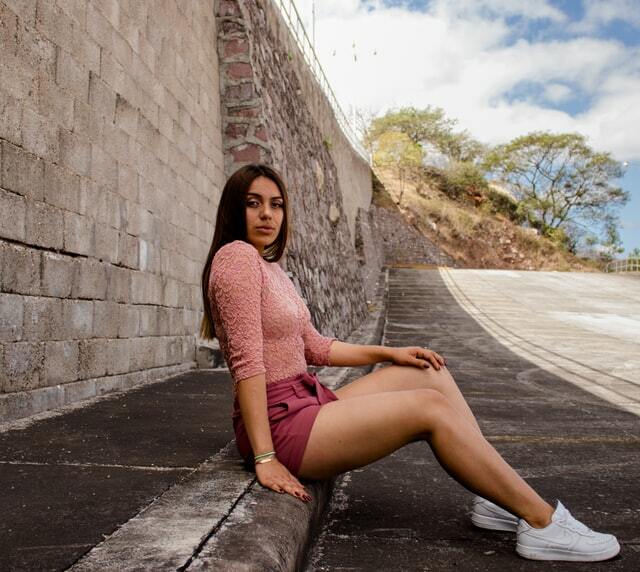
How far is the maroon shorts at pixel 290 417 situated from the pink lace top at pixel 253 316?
5cm


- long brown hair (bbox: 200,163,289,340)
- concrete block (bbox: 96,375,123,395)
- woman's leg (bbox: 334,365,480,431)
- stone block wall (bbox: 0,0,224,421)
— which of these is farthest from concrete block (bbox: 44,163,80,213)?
woman's leg (bbox: 334,365,480,431)

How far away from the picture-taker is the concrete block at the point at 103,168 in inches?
177

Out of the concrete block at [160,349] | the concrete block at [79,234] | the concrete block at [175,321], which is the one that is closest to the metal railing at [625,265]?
the concrete block at [175,321]

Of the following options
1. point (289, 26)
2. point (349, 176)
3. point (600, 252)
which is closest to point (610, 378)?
point (289, 26)

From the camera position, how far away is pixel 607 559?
81.1 inches

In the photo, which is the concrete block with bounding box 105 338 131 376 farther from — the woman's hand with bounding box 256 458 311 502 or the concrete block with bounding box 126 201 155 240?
the woman's hand with bounding box 256 458 311 502

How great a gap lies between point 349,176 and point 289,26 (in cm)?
931

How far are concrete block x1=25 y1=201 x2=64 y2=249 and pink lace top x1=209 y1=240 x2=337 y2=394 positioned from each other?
1.76m

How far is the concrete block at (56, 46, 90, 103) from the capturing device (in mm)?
4016

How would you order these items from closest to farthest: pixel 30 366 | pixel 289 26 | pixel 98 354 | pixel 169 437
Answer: pixel 169 437 → pixel 30 366 → pixel 98 354 → pixel 289 26

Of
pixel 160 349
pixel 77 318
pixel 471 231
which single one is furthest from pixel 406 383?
pixel 471 231

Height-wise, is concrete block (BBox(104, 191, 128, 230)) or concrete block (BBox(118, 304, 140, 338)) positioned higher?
concrete block (BBox(104, 191, 128, 230))

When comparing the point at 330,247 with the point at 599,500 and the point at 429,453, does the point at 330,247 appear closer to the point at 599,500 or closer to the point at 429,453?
the point at 429,453

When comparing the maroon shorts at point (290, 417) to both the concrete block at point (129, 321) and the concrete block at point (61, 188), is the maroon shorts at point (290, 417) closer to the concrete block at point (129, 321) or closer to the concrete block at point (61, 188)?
the concrete block at point (61, 188)
